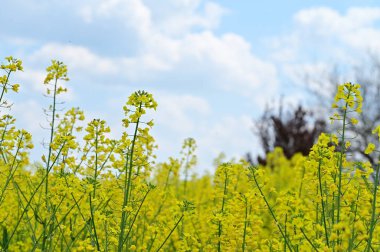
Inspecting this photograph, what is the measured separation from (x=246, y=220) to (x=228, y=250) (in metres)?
0.35

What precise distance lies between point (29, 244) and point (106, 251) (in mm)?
2273

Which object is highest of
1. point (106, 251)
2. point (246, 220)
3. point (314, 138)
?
point (314, 138)

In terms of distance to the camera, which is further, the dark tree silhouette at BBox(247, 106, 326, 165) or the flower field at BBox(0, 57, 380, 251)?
the dark tree silhouette at BBox(247, 106, 326, 165)

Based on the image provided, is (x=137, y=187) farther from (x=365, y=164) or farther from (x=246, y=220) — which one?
(x=365, y=164)

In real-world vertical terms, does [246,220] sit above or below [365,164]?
below

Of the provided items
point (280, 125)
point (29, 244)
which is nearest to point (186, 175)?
point (29, 244)

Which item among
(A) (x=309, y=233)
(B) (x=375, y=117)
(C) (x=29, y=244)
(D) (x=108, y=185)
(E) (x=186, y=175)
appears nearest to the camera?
(A) (x=309, y=233)

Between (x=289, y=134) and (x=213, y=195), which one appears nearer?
(x=213, y=195)

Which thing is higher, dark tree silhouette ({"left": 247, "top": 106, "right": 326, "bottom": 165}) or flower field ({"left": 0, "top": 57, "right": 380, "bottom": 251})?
dark tree silhouette ({"left": 247, "top": 106, "right": 326, "bottom": 165})

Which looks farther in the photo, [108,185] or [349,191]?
[108,185]

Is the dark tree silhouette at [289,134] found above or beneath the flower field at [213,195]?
above

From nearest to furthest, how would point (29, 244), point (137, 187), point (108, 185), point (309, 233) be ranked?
point (309, 233) < point (137, 187) < point (108, 185) < point (29, 244)

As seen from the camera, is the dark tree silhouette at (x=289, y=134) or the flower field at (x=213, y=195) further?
the dark tree silhouette at (x=289, y=134)

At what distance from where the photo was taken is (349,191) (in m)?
4.34
